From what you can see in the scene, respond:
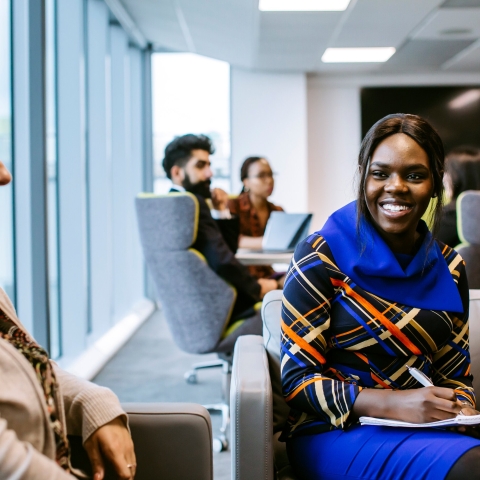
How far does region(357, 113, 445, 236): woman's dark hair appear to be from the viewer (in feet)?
4.68

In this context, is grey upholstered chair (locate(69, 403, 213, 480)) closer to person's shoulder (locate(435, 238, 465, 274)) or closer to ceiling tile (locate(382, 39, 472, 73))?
person's shoulder (locate(435, 238, 465, 274))

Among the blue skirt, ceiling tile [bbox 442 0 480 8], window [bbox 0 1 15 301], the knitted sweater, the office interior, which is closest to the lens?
the knitted sweater

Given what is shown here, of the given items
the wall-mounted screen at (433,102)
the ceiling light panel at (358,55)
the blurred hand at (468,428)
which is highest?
the ceiling light panel at (358,55)

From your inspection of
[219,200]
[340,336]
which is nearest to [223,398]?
[219,200]

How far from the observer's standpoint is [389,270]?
140 centimetres

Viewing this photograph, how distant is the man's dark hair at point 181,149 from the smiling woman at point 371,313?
72.7 inches

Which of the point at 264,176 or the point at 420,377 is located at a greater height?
the point at 264,176

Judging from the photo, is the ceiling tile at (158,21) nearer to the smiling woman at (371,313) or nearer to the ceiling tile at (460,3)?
the ceiling tile at (460,3)

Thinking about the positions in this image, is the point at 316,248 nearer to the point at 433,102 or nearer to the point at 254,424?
the point at 254,424

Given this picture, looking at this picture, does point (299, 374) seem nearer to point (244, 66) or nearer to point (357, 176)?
point (357, 176)

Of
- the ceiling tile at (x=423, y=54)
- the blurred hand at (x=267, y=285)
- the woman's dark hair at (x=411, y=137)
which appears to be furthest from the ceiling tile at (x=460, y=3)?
the woman's dark hair at (x=411, y=137)

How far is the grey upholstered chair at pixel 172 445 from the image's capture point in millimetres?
1266

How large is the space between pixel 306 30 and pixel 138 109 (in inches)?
79.2

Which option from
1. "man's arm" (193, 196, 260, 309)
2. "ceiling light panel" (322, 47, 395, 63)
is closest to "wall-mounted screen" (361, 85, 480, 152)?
"ceiling light panel" (322, 47, 395, 63)
